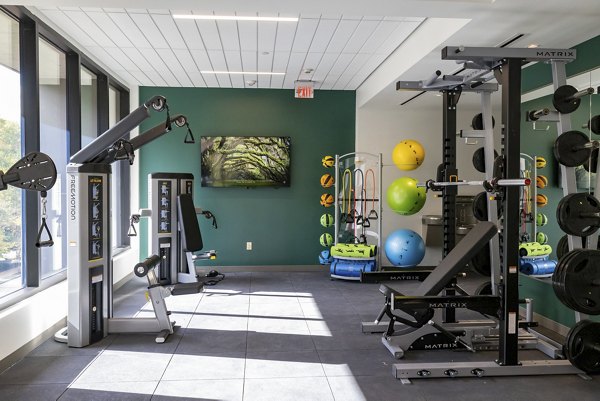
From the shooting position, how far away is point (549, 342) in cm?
381

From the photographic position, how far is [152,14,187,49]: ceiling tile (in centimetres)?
433

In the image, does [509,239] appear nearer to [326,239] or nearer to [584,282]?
[584,282]

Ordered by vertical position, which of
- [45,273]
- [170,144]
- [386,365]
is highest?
[170,144]

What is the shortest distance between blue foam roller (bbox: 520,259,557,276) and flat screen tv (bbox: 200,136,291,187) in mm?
3857

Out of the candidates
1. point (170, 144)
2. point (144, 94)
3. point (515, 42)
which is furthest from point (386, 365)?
point (144, 94)

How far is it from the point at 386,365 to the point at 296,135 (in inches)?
184

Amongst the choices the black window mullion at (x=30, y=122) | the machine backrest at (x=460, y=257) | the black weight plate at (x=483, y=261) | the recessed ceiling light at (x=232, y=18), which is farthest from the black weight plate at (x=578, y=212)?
the black window mullion at (x=30, y=122)

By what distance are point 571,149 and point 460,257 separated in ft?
3.54

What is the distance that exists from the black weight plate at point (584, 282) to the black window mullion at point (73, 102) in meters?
4.82

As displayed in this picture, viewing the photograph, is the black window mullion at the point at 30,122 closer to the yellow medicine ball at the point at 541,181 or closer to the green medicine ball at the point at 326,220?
the green medicine ball at the point at 326,220

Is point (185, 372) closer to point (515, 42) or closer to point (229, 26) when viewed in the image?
point (229, 26)

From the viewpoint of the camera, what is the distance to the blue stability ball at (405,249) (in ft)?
20.8

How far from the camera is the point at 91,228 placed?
12.5ft

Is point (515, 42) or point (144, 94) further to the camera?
point (144, 94)
